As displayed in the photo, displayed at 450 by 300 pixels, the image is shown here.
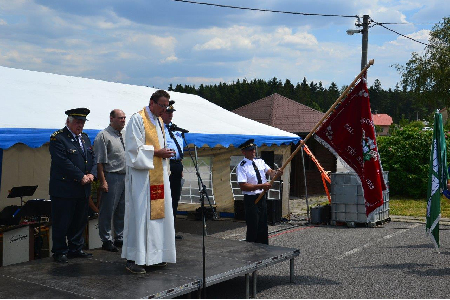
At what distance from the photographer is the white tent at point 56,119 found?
24.3 feet

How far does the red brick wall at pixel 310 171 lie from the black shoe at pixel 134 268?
13.3 m

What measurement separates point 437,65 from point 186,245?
75.9 feet

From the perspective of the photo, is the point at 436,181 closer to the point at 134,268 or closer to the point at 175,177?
the point at 175,177

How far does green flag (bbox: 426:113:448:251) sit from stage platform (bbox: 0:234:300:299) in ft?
7.71

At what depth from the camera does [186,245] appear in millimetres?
7020

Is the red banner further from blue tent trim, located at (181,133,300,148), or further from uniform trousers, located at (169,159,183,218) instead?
blue tent trim, located at (181,133,300,148)

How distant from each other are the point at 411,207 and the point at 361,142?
9.79 metres

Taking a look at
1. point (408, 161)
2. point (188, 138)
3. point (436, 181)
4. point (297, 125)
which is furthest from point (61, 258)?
point (408, 161)

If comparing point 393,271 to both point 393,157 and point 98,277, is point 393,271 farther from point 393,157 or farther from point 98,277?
point 393,157

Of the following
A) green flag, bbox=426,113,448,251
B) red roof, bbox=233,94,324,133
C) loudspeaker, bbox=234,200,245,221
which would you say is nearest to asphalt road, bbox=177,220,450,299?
green flag, bbox=426,113,448,251

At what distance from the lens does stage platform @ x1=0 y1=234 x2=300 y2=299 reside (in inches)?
187

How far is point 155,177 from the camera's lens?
17.6ft

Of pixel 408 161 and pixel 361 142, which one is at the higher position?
pixel 361 142

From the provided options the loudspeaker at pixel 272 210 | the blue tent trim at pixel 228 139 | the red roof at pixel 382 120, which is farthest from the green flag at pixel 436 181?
the red roof at pixel 382 120
